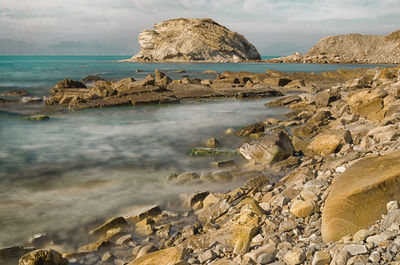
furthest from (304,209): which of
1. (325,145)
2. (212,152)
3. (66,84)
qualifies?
(66,84)

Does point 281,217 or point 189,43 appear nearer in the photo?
point 281,217

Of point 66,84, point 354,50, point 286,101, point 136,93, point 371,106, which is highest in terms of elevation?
point 354,50

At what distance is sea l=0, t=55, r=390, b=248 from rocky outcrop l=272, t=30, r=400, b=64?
95.0 meters

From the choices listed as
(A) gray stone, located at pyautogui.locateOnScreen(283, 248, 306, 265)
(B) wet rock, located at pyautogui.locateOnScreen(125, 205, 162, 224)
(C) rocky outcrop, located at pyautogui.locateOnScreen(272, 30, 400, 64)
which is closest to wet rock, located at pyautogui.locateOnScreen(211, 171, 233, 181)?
(B) wet rock, located at pyautogui.locateOnScreen(125, 205, 162, 224)

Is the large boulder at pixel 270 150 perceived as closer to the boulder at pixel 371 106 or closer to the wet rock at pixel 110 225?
the boulder at pixel 371 106

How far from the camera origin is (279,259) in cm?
410

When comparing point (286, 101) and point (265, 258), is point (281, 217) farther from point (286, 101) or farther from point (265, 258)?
point (286, 101)

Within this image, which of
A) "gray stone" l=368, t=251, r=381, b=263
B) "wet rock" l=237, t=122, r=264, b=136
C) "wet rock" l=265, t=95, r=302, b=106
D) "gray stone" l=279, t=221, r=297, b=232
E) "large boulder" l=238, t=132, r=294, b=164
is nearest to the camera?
"gray stone" l=368, t=251, r=381, b=263

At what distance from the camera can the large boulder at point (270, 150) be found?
30.0 feet

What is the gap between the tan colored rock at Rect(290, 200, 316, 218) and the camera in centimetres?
517

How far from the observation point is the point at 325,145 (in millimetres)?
9133

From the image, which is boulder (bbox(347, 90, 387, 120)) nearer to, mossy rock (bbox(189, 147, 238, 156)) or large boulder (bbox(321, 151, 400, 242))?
mossy rock (bbox(189, 147, 238, 156))

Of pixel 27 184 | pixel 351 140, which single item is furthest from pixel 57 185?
pixel 351 140

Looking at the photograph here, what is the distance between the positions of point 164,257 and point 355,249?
236cm
